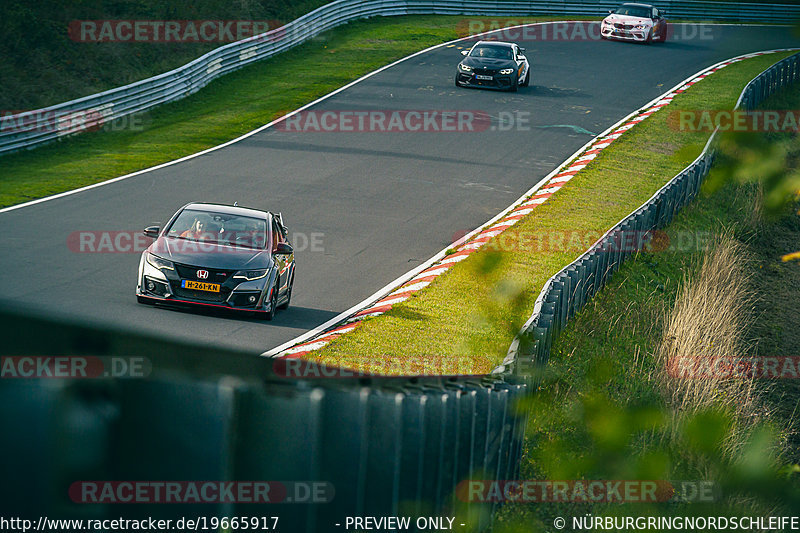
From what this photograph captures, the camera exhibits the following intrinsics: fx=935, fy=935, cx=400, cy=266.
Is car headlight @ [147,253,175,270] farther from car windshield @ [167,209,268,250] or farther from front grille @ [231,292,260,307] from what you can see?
front grille @ [231,292,260,307]

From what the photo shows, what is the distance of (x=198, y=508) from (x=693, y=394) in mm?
7838

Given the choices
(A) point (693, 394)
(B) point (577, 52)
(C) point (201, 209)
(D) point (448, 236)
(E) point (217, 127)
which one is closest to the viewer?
(A) point (693, 394)

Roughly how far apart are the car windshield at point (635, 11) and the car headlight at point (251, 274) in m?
36.1

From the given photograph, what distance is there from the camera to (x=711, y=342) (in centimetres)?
1255

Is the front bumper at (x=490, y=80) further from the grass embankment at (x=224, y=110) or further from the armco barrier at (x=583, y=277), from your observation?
the armco barrier at (x=583, y=277)

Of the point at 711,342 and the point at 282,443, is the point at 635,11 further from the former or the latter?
the point at 282,443

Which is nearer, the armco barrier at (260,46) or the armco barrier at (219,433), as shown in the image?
the armco barrier at (219,433)

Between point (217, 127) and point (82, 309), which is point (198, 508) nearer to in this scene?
point (82, 309)

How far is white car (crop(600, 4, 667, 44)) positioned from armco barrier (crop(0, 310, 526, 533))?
40.9m

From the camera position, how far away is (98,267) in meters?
14.5

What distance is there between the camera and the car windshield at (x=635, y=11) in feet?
145

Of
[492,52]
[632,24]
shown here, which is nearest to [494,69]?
[492,52]

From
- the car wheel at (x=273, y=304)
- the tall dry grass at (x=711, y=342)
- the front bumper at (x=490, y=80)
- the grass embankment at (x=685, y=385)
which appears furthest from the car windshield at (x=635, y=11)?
the car wheel at (x=273, y=304)

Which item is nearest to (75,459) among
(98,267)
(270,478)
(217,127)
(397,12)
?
(270,478)
